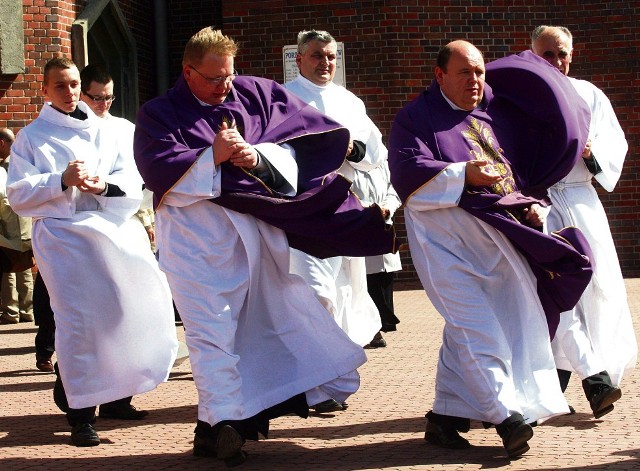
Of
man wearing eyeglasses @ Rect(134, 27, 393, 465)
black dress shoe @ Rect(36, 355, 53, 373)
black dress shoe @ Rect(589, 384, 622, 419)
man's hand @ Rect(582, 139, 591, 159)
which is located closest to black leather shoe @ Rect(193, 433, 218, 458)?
man wearing eyeglasses @ Rect(134, 27, 393, 465)

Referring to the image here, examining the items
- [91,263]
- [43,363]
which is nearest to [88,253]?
[91,263]

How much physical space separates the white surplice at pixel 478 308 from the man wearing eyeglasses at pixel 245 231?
0.34m

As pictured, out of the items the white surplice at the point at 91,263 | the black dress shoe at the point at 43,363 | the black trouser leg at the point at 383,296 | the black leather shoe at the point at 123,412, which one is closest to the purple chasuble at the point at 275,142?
the white surplice at the point at 91,263

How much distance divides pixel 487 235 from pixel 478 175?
1.14ft

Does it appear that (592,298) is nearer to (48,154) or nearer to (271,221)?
(271,221)

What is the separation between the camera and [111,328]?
7.43 metres

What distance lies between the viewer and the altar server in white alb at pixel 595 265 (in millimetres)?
7281

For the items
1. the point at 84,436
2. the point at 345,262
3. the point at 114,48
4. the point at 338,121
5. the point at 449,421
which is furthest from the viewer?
the point at 114,48

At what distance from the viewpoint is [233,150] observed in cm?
625

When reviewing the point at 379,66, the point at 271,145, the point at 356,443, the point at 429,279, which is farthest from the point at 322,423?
the point at 379,66

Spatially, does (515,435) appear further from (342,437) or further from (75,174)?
(75,174)

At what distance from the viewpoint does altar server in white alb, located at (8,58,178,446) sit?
7285 mm

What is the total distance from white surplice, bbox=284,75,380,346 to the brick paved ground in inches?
18.9

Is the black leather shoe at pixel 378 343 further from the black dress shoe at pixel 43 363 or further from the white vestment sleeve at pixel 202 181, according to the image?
the white vestment sleeve at pixel 202 181
